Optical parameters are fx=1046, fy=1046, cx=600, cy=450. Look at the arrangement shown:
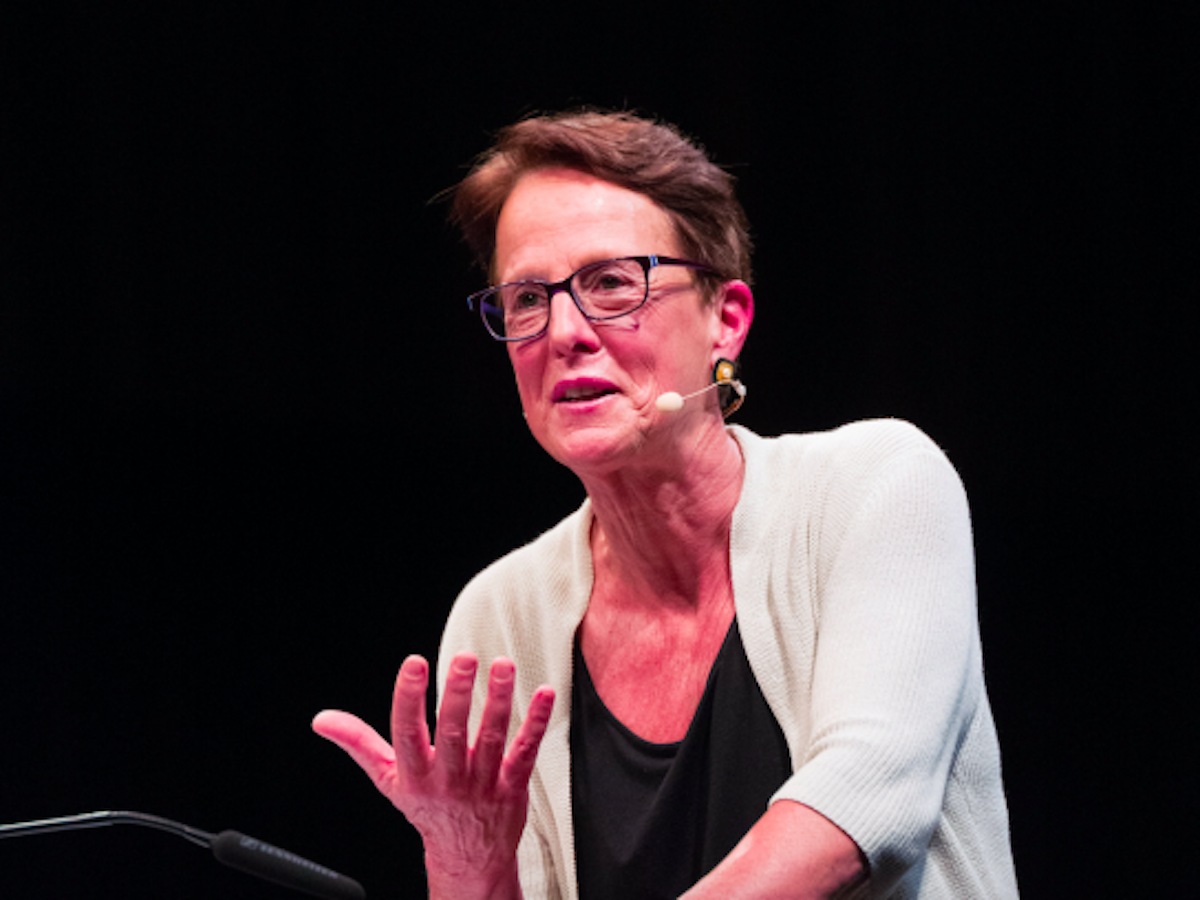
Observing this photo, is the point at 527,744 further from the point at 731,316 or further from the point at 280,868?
the point at 731,316

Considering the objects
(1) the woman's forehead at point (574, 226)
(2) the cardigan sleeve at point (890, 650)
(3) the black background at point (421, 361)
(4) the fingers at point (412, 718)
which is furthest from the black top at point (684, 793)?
(3) the black background at point (421, 361)

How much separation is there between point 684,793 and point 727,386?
655mm

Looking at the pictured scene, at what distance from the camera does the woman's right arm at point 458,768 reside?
46.4 inches

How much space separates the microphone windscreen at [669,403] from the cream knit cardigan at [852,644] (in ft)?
0.59

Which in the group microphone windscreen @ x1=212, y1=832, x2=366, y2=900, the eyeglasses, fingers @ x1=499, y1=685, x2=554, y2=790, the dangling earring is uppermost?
the eyeglasses

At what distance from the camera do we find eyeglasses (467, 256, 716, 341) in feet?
5.16

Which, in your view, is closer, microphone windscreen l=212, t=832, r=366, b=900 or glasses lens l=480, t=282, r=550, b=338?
microphone windscreen l=212, t=832, r=366, b=900

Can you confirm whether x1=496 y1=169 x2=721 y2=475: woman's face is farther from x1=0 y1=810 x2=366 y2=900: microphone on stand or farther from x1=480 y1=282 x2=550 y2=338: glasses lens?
x1=0 y1=810 x2=366 y2=900: microphone on stand

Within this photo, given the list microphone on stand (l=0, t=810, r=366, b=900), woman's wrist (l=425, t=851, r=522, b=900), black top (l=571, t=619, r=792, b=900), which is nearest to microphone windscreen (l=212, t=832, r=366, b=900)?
microphone on stand (l=0, t=810, r=366, b=900)

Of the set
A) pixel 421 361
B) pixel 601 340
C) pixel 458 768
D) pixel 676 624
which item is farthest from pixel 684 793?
pixel 421 361

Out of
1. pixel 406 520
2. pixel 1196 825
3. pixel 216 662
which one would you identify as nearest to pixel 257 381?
pixel 406 520

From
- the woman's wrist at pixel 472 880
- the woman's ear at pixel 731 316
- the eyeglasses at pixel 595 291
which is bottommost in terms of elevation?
the woman's wrist at pixel 472 880

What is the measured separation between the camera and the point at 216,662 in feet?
8.88

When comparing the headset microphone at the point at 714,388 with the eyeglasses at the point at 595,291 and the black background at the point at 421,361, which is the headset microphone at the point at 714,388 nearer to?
the eyeglasses at the point at 595,291
